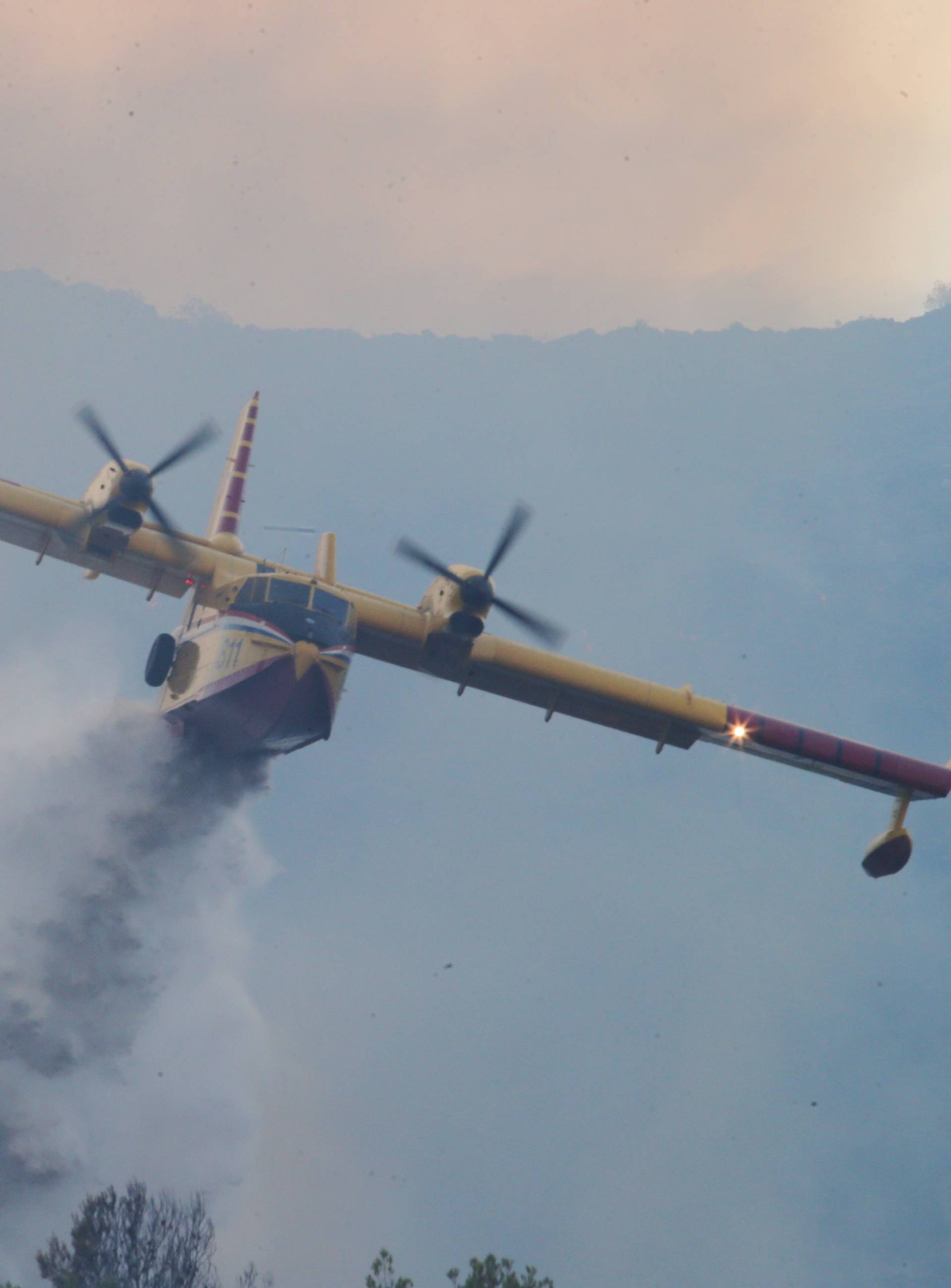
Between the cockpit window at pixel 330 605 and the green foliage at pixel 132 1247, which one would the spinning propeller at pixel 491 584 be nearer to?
the cockpit window at pixel 330 605

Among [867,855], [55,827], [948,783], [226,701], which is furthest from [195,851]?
[948,783]

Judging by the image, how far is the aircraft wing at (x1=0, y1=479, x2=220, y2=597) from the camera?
20578mm

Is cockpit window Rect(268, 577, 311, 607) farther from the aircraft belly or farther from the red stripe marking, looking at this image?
the red stripe marking

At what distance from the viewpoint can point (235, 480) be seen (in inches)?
1061

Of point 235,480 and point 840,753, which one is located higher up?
point 235,480

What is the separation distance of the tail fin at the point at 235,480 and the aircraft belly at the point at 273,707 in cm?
584

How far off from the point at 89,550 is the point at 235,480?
7002 millimetres

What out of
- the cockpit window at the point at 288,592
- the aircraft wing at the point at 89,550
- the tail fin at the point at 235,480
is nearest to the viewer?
the cockpit window at the point at 288,592

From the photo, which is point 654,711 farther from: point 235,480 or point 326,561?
point 235,480

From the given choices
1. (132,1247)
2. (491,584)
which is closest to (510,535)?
(491,584)

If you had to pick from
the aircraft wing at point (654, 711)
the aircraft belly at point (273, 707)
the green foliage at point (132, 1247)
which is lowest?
the green foliage at point (132, 1247)

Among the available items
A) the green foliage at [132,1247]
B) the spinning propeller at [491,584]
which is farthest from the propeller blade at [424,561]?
the green foliage at [132,1247]

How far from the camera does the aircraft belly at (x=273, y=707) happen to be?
1916cm

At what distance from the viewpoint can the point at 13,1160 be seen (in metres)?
21.8
